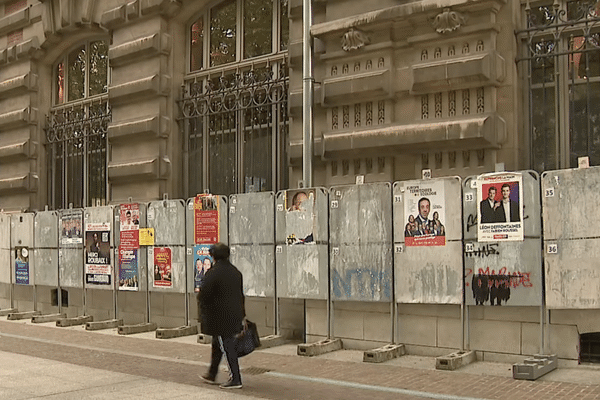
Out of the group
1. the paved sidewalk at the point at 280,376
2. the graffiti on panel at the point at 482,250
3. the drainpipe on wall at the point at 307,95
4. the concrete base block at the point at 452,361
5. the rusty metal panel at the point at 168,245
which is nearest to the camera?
the paved sidewalk at the point at 280,376

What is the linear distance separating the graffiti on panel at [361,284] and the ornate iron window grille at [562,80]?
271 cm

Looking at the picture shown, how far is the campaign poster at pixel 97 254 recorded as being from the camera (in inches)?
595

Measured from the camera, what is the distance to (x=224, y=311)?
8.90m

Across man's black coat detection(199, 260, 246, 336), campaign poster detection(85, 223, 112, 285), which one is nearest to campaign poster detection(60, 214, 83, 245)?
campaign poster detection(85, 223, 112, 285)

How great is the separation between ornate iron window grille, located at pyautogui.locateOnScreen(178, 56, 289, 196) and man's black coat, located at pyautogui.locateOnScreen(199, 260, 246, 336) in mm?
5179

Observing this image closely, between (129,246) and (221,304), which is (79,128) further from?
(221,304)

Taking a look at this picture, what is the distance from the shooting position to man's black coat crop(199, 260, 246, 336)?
8883mm

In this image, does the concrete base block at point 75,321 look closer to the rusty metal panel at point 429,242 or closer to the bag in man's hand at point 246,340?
the bag in man's hand at point 246,340

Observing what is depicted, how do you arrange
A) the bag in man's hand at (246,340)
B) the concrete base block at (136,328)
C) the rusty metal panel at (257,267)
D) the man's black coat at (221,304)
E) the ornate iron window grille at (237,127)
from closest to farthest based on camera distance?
the man's black coat at (221,304)
the bag in man's hand at (246,340)
the rusty metal panel at (257,267)
the concrete base block at (136,328)
the ornate iron window grille at (237,127)

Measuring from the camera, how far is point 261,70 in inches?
573

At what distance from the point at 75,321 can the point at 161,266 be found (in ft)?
9.57

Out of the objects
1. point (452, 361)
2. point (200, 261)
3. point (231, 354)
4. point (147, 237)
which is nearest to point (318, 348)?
point (452, 361)

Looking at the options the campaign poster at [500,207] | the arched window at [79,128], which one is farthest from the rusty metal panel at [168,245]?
the campaign poster at [500,207]

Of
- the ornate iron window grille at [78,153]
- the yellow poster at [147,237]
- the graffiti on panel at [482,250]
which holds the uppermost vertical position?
the ornate iron window grille at [78,153]
